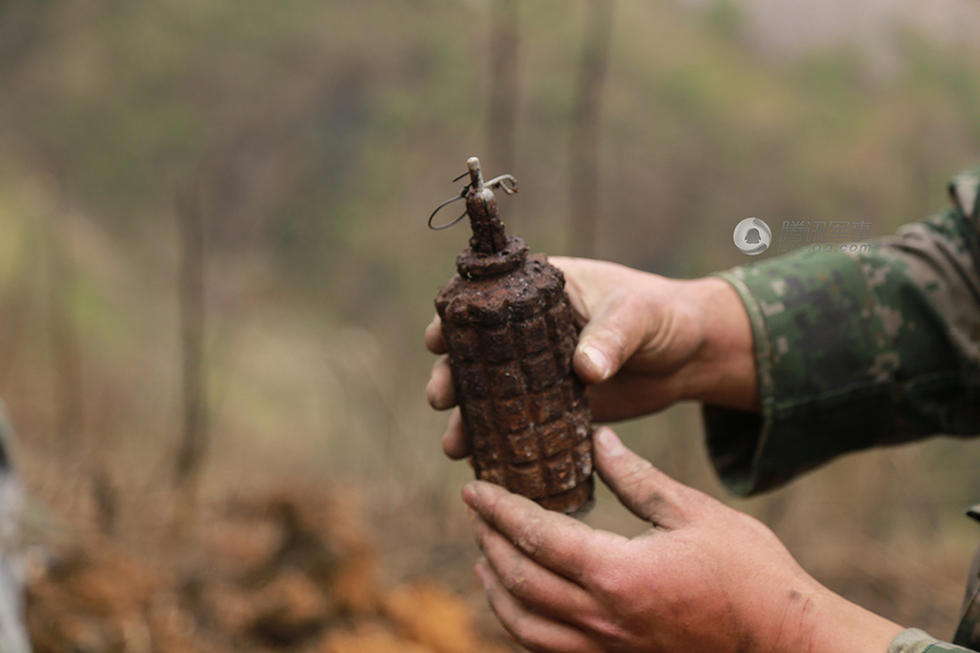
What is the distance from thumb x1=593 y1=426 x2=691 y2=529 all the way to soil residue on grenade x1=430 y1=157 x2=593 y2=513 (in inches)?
2.2

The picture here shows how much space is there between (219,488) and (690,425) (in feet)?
12.5

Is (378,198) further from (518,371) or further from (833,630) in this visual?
(833,630)

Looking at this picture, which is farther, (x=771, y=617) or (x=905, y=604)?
(x=905, y=604)

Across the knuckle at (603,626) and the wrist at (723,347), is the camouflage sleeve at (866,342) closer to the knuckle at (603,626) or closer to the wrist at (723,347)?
the wrist at (723,347)

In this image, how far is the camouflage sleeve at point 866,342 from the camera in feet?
8.73

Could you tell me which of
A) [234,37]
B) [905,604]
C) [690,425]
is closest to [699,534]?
[905,604]

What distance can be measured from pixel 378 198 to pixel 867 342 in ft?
19.1

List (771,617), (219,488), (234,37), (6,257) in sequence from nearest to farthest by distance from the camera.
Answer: (771,617), (219,488), (6,257), (234,37)

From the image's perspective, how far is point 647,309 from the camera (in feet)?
8.02

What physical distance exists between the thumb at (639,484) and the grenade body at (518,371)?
6 cm

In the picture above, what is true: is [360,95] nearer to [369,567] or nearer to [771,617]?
[369,567]

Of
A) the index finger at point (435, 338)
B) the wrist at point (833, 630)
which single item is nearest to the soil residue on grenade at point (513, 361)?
the index finger at point (435, 338)

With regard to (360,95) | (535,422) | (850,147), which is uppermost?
(360,95)

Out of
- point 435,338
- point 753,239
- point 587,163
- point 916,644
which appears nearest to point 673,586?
point 916,644
